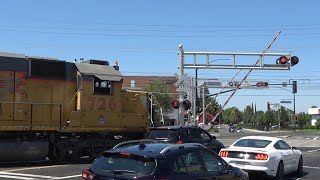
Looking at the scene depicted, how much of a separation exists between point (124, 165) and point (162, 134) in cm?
1054

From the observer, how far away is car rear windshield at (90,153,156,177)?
22.4 ft

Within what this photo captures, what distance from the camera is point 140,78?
94.1 meters

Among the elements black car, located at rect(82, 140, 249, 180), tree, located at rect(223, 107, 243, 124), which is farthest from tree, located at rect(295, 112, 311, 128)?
black car, located at rect(82, 140, 249, 180)

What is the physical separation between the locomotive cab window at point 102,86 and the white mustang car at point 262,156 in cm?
733

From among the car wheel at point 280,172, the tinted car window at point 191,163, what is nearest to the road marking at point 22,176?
the car wheel at point 280,172

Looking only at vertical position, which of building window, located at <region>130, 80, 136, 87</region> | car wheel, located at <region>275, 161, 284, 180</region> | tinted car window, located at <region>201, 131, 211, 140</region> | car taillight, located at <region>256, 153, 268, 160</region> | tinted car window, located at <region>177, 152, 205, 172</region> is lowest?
car wheel, located at <region>275, 161, 284, 180</region>

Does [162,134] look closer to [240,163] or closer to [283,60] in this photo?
[240,163]

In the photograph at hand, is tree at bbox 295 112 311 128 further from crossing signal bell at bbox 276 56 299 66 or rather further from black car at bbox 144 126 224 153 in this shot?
black car at bbox 144 126 224 153

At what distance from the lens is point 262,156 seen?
13867 millimetres

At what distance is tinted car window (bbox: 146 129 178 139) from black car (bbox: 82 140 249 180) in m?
9.19

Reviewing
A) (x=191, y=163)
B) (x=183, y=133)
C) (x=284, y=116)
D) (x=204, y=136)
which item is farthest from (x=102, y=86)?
(x=284, y=116)

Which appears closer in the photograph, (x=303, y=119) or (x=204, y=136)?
(x=204, y=136)

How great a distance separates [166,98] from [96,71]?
4629 cm

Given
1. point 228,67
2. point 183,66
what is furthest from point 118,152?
point 228,67
